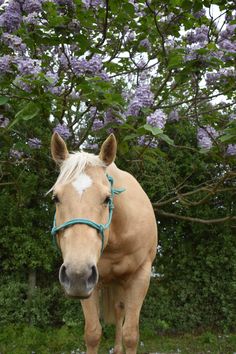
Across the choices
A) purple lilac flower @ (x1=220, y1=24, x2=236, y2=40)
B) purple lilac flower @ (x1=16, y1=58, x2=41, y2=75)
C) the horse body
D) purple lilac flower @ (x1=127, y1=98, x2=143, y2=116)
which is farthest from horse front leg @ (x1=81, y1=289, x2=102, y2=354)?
purple lilac flower @ (x1=220, y1=24, x2=236, y2=40)

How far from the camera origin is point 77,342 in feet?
19.2

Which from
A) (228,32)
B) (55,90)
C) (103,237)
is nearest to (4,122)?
(55,90)

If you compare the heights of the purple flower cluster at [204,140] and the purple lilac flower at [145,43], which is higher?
the purple lilac flower at [145,43]

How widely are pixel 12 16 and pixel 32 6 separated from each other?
0.63ft

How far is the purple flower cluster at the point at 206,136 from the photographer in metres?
4.43

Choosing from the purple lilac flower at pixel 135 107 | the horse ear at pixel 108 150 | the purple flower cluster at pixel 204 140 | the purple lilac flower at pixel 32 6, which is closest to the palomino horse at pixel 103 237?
the horse ear at pixel 108 150

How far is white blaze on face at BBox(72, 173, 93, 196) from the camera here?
243cm

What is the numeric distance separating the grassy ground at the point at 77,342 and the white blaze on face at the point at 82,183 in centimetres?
355

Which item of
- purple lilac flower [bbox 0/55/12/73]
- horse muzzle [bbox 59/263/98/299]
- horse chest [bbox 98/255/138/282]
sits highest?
purple lilac flower [bbox 0/55/12/73]

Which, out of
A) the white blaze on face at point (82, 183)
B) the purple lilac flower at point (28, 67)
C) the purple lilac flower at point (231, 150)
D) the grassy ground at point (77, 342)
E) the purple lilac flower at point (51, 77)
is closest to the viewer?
the white blaze on face at point (82, 183)

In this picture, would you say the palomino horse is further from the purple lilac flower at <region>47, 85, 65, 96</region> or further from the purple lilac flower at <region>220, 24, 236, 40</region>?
the purple lilac flower at <region>220, 24, 236, 40</region>

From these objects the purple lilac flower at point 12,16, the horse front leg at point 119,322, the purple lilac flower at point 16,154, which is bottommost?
the horse front leg at point 119,322

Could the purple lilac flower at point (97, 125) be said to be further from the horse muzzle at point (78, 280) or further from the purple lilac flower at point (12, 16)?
the horse muzzle at point (78, 280)

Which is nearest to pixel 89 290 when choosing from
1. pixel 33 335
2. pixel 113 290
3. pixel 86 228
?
pixel 86 228
